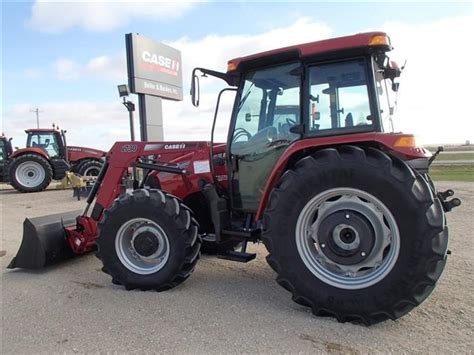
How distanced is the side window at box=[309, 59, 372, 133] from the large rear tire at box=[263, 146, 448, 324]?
1.35ft

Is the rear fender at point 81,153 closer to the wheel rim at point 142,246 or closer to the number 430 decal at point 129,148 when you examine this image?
the number 430 decal at point 129,148

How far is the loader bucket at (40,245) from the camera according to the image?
493cm

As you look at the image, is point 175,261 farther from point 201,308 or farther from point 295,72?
point 295,72

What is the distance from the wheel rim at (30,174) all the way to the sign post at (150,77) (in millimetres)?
4375

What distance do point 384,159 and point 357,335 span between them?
52.4 inches

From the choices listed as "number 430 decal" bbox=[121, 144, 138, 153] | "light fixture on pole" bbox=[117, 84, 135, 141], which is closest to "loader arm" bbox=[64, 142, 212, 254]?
"number 430 decal" bbox=[121, 144, 138, 153]

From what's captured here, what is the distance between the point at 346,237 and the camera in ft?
11.5

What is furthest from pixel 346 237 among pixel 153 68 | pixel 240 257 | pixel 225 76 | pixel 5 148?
pixel 5 148

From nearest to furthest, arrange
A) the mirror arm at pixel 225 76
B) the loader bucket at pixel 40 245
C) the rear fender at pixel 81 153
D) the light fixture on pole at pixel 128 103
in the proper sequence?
1. the mirror arm at pixel 225 76
2. the loader bucket at pixel 40 245
3. the light fixture on pole at pixel 128 103
4. the rear fender at pixel 81 153

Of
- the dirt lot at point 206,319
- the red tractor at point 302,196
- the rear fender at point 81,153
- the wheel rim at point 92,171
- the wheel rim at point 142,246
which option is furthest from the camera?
the rear fender at point 81,153

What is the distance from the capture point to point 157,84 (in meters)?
15.0

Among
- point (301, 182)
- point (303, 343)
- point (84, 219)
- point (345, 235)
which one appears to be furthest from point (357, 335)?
point (84, 219)

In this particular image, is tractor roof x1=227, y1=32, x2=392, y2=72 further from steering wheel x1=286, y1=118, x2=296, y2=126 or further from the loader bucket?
the loader bucket

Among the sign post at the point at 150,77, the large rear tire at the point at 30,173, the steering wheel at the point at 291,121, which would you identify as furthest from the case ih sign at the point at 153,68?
the steering wheel at the point at 291,121
